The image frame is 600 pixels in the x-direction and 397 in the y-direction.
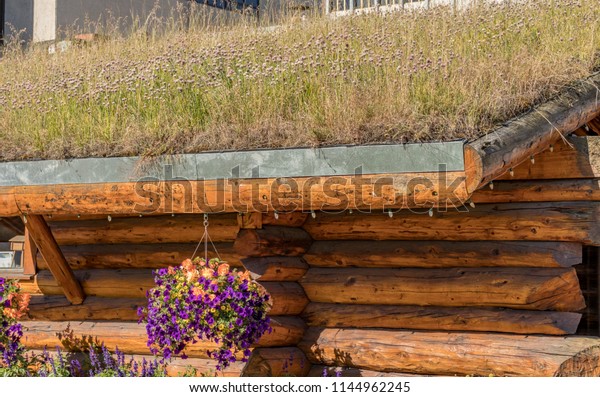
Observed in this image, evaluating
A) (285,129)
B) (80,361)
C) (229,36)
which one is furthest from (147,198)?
(229,36)

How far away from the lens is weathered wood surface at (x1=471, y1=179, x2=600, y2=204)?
20.6ft

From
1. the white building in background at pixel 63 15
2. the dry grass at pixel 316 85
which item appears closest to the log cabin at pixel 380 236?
the dry grass at pixel 316 85

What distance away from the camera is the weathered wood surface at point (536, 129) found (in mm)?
5277

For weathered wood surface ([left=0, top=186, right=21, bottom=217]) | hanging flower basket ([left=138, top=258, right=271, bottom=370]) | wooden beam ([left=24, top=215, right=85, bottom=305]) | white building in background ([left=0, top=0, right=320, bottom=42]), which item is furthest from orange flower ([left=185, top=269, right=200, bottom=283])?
white building in background ([left=0, top=0, right=320, bottom=42])

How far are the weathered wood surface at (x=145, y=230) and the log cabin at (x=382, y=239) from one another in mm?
20

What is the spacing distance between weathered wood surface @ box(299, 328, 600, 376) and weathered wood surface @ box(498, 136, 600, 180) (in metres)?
1.25

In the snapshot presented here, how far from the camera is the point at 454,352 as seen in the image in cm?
630

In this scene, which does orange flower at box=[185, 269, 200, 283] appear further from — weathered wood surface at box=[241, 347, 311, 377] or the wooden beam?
the wooden beam

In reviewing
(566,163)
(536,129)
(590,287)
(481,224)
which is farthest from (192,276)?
(590,287)

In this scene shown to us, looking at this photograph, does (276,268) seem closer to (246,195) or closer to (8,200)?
(246,195)

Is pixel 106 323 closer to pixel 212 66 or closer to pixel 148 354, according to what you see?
pixel 148 354

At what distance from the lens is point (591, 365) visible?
6.07m

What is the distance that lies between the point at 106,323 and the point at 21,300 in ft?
2.56

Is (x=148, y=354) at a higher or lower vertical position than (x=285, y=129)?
lower
